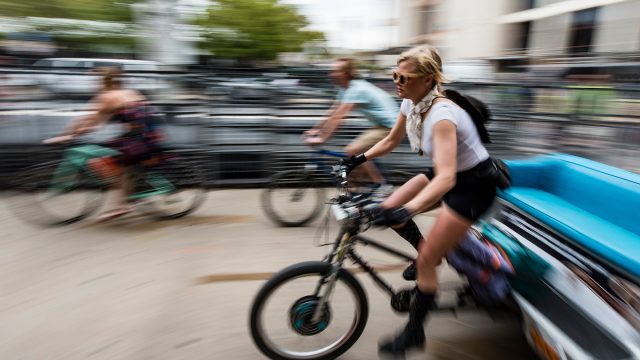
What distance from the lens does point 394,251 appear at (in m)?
2.64

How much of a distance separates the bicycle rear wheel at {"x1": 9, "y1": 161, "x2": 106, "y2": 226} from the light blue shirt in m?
2.62

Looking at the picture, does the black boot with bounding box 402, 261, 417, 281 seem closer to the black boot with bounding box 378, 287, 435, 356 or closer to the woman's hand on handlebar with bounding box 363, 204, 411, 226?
the black boot with bounding box 378, 287, 435, 356

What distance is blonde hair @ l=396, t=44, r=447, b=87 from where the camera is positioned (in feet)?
7.32

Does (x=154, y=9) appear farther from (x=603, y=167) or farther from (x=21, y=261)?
(x=603, y=167)

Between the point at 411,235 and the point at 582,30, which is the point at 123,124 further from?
the point at 582,30

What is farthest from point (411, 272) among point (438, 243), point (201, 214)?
point (201, 214)

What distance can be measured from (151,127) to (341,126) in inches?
91.8

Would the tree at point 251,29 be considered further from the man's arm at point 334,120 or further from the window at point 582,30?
the man's arm at point 334,120

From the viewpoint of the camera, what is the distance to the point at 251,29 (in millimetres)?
30969

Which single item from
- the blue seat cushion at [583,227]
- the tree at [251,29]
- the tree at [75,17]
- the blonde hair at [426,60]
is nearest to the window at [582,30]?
the tree at [251,29]

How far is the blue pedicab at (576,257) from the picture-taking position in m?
2.05

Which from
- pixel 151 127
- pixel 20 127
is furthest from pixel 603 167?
pixel 20 127

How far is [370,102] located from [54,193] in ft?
10.5

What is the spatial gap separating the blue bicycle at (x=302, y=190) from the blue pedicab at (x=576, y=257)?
174 centimetres
